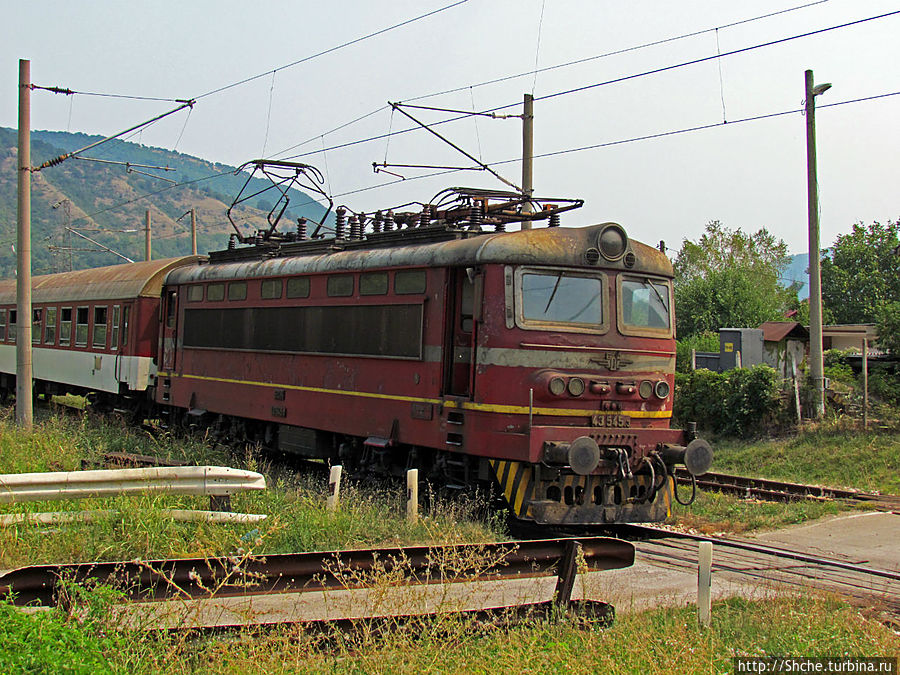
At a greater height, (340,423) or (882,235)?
(882,235)

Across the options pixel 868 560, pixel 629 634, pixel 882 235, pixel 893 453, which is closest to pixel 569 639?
pixel 629 634

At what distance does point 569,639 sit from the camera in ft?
18.2

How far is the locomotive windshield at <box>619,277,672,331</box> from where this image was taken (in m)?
10.4

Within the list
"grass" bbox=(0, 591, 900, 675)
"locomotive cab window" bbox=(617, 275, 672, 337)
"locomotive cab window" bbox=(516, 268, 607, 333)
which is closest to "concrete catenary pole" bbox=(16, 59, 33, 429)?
"locomotive cab window" bbox=(516, 268, 607, 333)

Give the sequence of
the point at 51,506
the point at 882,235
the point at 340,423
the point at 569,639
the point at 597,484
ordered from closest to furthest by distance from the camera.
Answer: the point at 569,639 → the point at 51,506 → the point at 597,484 → the point at 340,423 → the point at 882,235

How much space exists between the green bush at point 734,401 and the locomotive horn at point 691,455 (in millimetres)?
9770

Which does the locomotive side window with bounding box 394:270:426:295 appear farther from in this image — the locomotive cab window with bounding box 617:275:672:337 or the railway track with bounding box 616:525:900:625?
the railway track with bounding box 616:525:900:625

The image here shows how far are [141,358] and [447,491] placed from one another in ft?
31.8

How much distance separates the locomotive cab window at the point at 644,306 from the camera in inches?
407

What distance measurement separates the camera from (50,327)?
2348 centimetres

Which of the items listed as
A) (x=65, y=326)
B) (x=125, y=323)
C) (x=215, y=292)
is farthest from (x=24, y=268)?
(x=65, y=326)

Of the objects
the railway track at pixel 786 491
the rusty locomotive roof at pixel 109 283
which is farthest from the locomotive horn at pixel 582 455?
the rusty locomotive roof at pixel 109 283

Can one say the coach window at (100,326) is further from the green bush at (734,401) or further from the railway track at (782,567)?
the railway track at (782,567)

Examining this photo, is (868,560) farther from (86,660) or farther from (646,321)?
(86,660)
